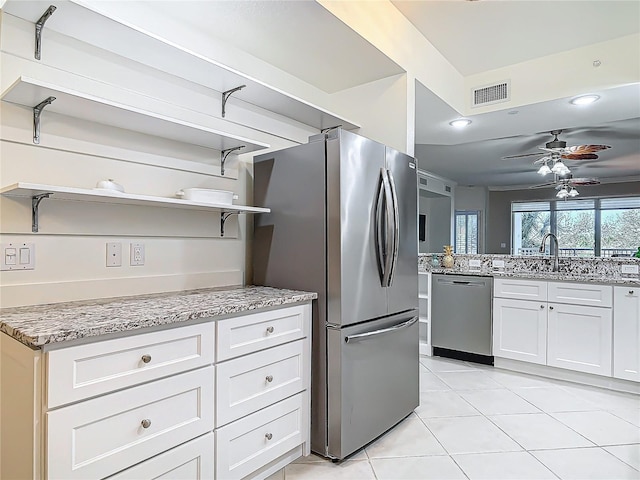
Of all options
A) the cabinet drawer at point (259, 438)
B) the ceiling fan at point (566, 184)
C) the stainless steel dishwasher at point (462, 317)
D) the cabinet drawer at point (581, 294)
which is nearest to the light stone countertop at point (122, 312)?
the cabinet drawer at point (259, 438)

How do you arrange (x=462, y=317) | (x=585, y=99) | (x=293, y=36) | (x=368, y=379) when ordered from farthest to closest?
1. (x=462, y=317)
2. (x=585, y=99)
3. (x=293, y=36)
4. (x=368, y=379)

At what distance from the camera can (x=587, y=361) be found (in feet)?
10.8

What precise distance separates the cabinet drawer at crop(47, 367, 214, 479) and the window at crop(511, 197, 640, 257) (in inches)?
328

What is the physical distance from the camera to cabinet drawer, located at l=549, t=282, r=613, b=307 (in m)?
3.24

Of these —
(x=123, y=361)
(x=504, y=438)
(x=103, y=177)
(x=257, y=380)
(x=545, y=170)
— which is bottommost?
(x=504, y=438)

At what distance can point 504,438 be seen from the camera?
243 cm

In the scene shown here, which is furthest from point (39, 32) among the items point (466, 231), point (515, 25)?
point (466, 231)

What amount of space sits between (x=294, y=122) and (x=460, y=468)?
2.43m

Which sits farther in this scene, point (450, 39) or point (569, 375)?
point (569, 375)

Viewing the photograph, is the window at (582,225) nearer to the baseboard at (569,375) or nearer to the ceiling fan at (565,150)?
the ceiling fan at (565,150)

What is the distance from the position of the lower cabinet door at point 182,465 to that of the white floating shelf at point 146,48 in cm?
176

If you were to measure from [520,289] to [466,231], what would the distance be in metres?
5.66

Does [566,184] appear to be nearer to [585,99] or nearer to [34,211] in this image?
[585,99]

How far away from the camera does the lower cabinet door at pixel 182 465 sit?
1411mm
